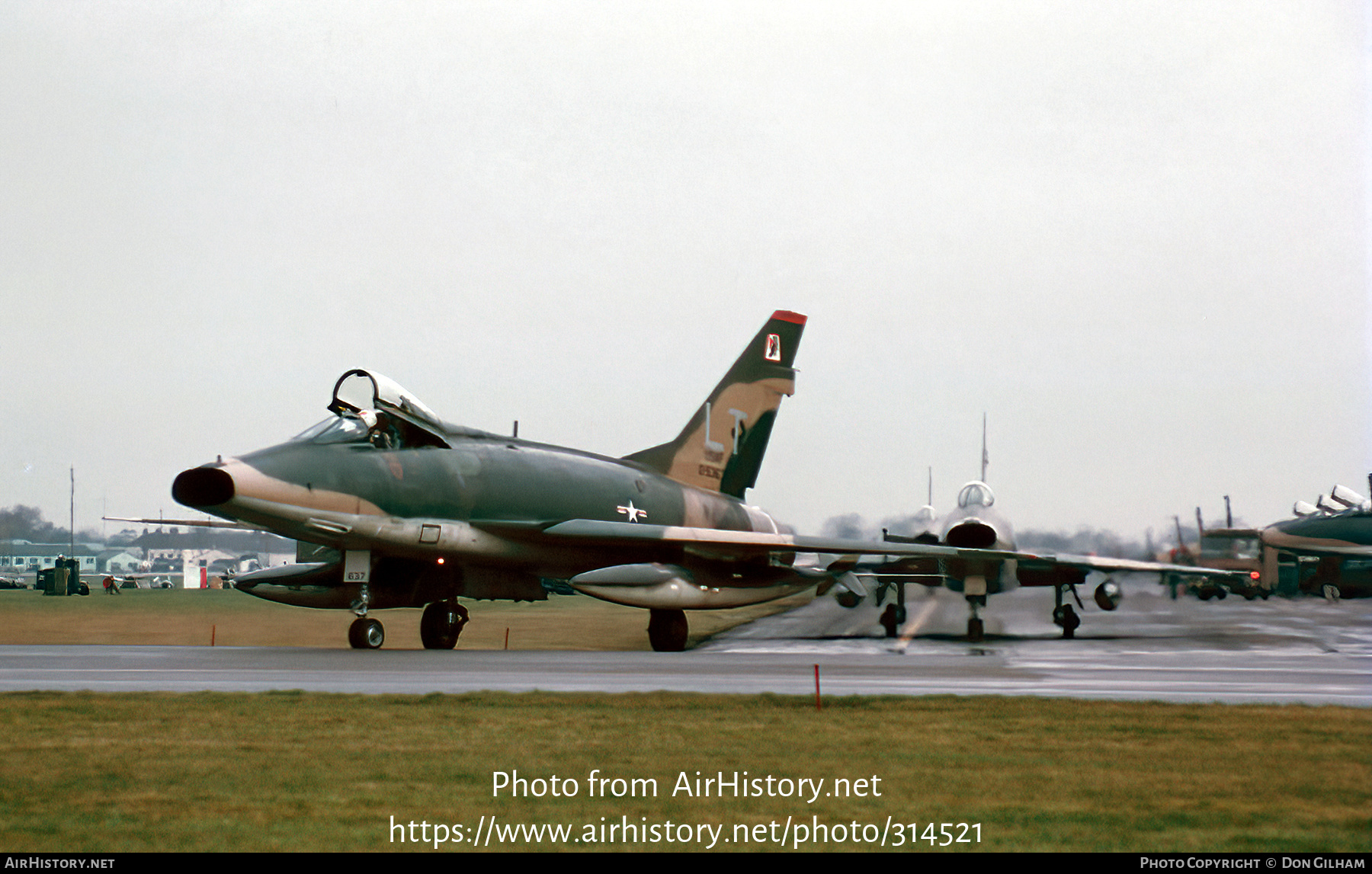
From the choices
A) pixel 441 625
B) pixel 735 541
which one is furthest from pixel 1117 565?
pixel 441 625

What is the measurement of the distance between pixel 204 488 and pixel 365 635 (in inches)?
123

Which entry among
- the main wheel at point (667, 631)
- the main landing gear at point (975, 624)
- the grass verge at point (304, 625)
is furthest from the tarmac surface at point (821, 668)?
the grass verge at point (304, 625)

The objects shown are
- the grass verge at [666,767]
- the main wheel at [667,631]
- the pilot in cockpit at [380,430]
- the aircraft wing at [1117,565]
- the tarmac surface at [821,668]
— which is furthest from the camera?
the aircraft wing at [1117,565]

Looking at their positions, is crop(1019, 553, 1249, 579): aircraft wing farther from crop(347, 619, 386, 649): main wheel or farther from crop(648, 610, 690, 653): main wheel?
crop(347, 619, 386, 649): main wheel

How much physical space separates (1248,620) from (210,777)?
90.6ft

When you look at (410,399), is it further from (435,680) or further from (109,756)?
(109,756)

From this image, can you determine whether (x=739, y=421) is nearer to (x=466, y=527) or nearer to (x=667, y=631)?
(x=667, y=631)

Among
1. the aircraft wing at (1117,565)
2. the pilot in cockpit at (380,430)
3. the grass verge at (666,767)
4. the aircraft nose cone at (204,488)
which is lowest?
the grass verge at (666,767)

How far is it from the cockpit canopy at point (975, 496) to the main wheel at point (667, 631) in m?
7.71

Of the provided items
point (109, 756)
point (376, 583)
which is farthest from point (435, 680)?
point (376, 583)

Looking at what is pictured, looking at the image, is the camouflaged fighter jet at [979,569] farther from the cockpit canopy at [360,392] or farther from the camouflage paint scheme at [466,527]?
the cockpit canopy at [360,392]

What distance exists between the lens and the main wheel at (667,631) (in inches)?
754

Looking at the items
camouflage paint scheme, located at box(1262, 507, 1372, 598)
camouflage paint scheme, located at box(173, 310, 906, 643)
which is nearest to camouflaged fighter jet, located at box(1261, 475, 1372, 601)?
camouflage paint scheme, located at box(1262, 507, 1372, 598)

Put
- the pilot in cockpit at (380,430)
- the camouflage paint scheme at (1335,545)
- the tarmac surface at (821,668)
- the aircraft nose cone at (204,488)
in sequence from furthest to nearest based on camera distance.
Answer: the camouflage paint scheme at (1335,545) < the pilot in cockpit at (380,430) < the aircraft nose cone at (204,488) < the tarmac surface at (821,668)
